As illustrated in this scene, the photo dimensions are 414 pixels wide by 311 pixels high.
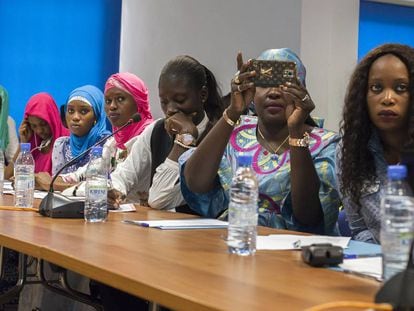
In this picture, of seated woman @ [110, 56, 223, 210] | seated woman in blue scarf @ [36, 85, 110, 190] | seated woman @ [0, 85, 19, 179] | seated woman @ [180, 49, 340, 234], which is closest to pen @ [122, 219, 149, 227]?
seated woman @ [180, 49, 340, 234]

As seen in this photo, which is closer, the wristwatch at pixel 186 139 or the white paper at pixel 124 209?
the white paper at pixel 124 209

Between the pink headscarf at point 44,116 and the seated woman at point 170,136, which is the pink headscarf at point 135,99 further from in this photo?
the pink headscarf at point 44,116

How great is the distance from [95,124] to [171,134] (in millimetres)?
1255

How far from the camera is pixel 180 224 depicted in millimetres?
2141

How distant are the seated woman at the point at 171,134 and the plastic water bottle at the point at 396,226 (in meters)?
1.49

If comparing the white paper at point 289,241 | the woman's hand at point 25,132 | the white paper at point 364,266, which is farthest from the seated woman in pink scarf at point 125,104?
the white paper at point 364,266

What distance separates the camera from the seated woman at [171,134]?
2729 millimetres

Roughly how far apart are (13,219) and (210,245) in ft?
2.50

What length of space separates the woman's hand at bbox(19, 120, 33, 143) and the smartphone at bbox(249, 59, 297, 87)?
2.62m

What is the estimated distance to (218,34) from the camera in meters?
4.35

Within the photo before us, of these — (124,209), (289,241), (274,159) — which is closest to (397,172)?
(289,241)

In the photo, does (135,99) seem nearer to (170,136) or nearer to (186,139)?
(170,136)

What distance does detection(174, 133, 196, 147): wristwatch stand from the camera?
2.72 metres

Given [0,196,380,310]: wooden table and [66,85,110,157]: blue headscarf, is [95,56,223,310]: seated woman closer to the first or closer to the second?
[0,196,380,310]: wooden table
